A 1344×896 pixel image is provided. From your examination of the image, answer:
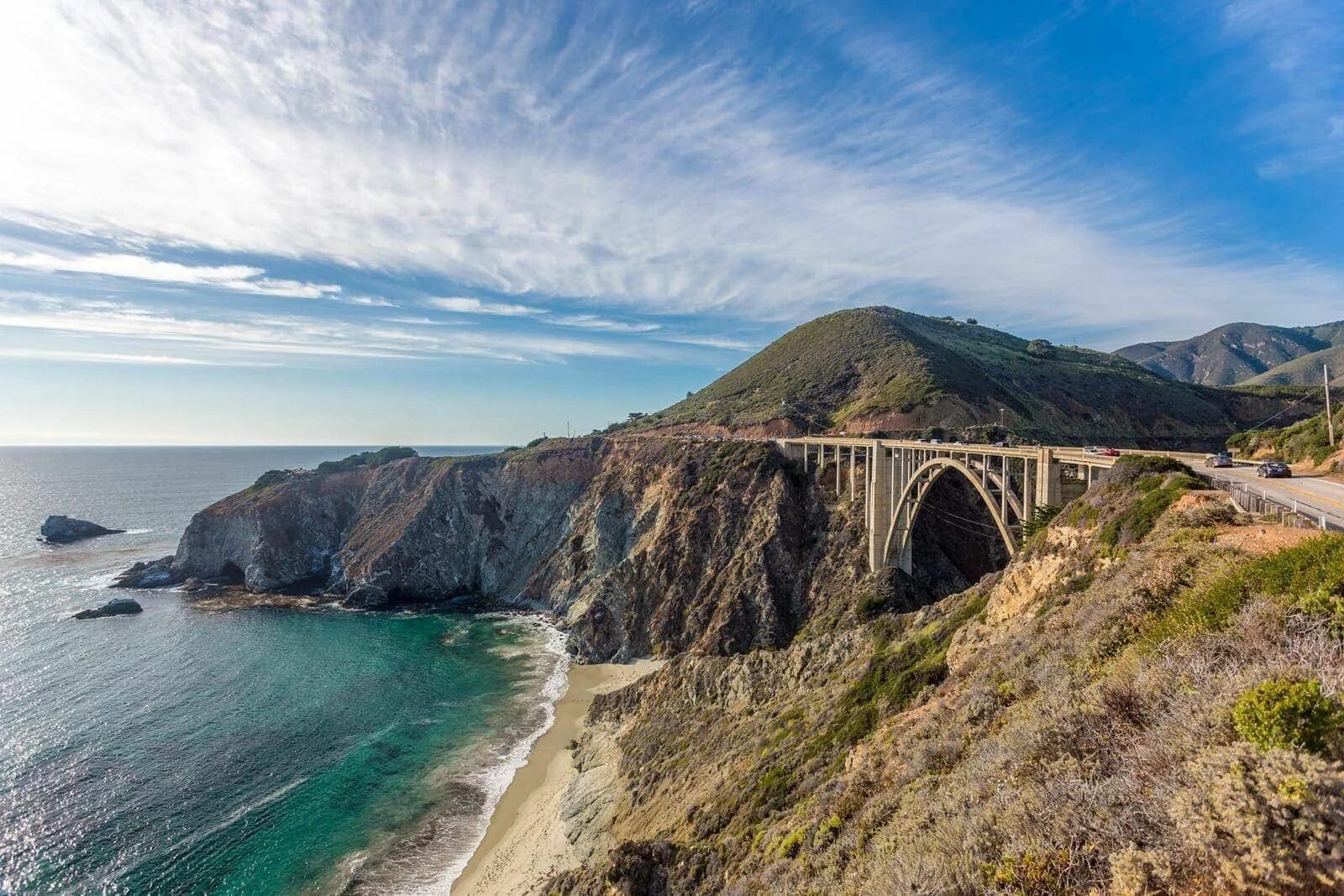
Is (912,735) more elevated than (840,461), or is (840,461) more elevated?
(840,461)

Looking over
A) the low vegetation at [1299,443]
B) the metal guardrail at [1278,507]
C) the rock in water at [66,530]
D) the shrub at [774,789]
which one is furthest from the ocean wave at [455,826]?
the rock in water at [66,530]

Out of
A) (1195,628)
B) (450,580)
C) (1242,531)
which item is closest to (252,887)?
(1195,628)

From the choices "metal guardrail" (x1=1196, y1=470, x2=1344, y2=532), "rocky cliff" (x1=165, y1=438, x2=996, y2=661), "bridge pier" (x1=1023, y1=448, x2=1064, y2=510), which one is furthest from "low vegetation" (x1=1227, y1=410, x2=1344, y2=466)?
"rocky cliff" (x1=165, y1=438, x2=996, y2=661)

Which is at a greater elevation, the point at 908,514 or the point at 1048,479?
the point at 1048,479

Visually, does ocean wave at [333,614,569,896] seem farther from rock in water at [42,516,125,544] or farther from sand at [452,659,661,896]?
rock in water at [42,516,125,544]

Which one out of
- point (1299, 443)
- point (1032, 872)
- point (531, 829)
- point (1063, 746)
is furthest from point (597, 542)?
point (1032, 872)

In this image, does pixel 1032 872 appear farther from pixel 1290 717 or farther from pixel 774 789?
pixel 774 789

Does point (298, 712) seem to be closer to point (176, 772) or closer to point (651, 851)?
point (176, 772)
